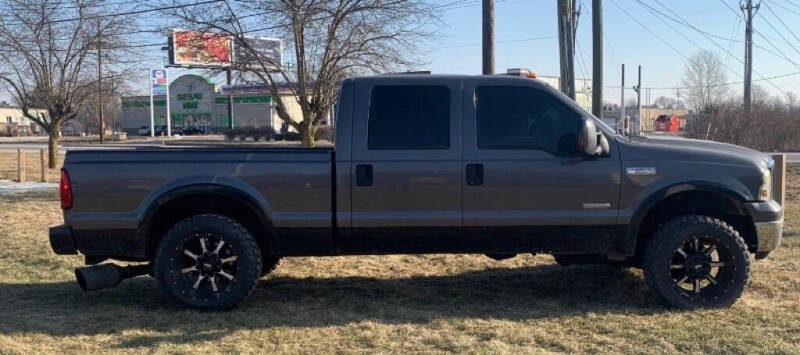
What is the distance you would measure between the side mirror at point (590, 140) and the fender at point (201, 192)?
8.24 ft

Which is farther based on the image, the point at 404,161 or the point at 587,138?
the point at 404,161

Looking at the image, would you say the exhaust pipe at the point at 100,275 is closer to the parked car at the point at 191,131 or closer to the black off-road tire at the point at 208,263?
the black off-road tire at the point at 208,263

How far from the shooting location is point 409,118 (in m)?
5.44

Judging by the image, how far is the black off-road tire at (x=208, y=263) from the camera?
17.7 feet

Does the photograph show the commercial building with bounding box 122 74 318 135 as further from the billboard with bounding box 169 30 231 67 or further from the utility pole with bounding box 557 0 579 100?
the billboard with bounding box 169 30 231 67

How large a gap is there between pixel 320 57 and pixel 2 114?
398 ft

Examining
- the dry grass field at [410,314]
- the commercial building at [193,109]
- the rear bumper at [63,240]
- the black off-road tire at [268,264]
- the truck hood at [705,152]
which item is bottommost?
the dry grass field at [410,314]

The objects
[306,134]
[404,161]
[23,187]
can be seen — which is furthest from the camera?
[23,187]

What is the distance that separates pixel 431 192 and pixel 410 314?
3.39 ft

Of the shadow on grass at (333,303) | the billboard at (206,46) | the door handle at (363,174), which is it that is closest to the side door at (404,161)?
the door handle at (363,174)

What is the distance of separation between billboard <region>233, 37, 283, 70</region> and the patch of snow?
639 centimetres

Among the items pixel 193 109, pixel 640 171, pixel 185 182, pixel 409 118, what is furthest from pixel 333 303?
pixel 193 109

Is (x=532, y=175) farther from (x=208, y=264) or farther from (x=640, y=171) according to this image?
(x=208, y=264)

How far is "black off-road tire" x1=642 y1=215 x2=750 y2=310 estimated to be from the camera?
5.41m
